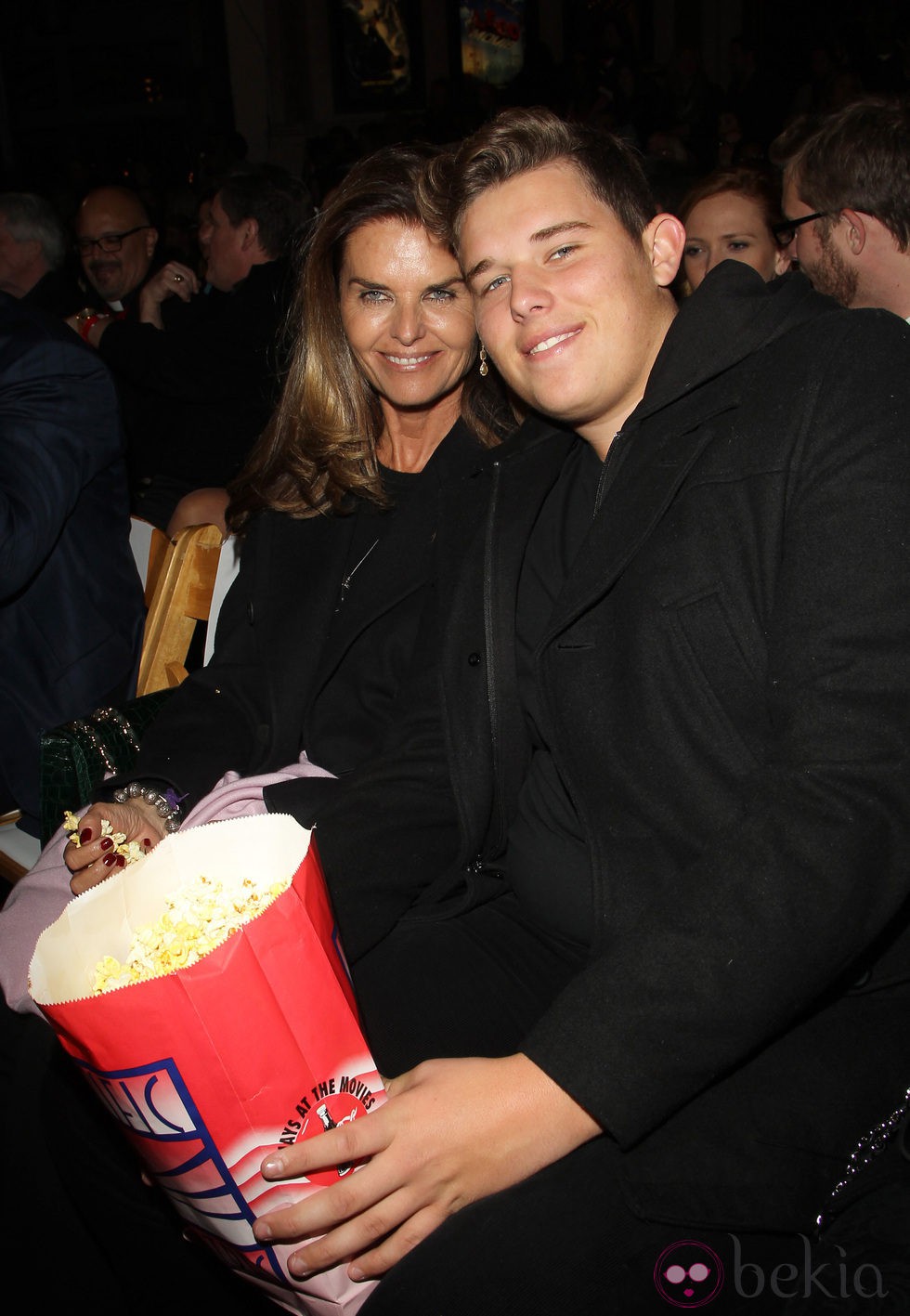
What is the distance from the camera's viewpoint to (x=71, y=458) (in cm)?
281

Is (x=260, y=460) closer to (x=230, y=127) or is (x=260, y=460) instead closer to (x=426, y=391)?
(x=426, y=391)

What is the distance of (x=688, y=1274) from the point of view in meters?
1.11

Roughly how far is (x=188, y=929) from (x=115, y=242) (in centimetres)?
550

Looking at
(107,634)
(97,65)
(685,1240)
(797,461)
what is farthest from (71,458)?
(97,65)

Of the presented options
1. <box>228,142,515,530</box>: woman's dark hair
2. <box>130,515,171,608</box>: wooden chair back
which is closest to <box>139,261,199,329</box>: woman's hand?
<box>130,515,171,608</box>: wooden chair back

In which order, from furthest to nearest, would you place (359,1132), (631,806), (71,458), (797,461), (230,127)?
(230,127) < (71,458) < (631,806) < (797,461) < (359,1132)

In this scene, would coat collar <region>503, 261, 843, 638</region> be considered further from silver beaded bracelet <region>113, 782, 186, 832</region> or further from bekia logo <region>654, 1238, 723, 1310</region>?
silver beaded bracelet <region>113, 782, 186, 832</region>

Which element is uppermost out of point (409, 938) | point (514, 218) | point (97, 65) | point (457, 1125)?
point (97, 65)

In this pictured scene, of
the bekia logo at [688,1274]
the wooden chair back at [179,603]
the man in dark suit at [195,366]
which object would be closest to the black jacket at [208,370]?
the man in dark suit at [195,366]

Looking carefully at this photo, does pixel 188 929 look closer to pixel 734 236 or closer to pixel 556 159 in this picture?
pixel 556 159

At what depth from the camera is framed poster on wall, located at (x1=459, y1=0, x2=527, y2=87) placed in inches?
611

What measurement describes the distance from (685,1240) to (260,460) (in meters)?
1.75

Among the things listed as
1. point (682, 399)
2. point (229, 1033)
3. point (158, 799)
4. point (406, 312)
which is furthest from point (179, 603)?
point (229, 1033)

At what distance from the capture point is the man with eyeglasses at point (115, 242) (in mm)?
5699
